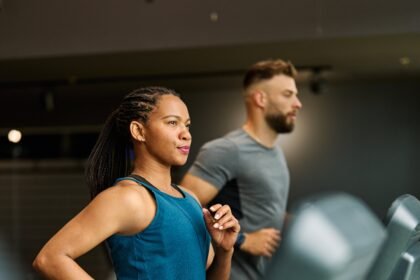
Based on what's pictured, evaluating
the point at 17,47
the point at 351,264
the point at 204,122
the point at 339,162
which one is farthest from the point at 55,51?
the point at 351,264

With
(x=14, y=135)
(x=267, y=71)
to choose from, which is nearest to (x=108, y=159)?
(x=267, y=71)

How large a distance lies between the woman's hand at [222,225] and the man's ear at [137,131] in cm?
19

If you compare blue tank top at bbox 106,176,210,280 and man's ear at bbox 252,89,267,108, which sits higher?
man's ear at bbox 252,89,267,108

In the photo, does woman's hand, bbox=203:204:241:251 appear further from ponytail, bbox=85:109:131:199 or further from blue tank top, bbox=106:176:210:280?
ponytail, bbox=85:109:131:199

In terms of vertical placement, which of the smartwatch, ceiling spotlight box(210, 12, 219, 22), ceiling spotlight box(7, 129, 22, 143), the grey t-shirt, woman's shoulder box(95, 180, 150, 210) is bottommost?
ceiling spotlight box(7, 129, 22, 143)

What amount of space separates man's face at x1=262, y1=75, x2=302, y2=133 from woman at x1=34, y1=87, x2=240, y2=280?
3.22 feet

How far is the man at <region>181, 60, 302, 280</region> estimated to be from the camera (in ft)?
7.18

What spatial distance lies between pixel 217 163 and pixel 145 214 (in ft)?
3.27

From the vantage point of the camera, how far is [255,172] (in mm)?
2275

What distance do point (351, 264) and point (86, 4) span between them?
13.8 feet

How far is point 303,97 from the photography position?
21.9 feet

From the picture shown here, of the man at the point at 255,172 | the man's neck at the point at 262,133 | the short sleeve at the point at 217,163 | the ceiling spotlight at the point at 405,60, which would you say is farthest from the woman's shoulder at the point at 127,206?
the ceiling spotlight at the point at 405,60

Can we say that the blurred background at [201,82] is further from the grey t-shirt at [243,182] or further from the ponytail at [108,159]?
the ponytail at [108,159]

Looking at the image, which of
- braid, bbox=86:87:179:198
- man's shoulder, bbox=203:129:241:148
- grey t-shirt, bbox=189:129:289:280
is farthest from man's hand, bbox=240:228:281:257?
braid, bbox=86:87:179:198
